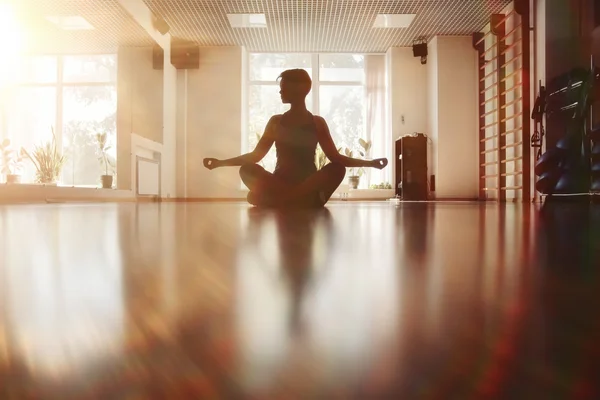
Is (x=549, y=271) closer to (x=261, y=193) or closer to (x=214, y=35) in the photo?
(x=261, y=193)

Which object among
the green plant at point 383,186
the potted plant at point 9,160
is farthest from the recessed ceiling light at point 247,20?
the potted plant at point 9,160

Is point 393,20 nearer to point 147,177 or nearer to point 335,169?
point 147,177

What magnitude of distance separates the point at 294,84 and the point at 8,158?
6018 mm

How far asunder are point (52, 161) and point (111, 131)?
3482 mm

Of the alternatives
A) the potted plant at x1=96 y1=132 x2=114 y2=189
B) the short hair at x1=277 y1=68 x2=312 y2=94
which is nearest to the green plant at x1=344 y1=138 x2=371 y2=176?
the potted plant at x1=96 y1=132 x2=114 y2=189

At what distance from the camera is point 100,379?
6.6 inches

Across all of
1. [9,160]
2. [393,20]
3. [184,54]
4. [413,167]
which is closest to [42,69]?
[184,54]

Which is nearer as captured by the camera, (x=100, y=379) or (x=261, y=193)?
(x=100, y=379)

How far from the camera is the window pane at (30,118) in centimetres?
860

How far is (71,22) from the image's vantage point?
8.53 m

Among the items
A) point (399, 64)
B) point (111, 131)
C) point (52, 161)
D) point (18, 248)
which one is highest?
point (399, 64)

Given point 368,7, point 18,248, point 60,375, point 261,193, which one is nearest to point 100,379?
point 60,375

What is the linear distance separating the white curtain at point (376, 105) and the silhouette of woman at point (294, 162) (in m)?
7.70

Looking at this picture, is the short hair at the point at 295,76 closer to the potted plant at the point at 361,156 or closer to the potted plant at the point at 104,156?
the potted plant at the point at 104,156
